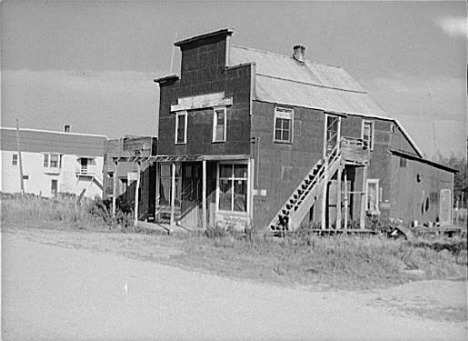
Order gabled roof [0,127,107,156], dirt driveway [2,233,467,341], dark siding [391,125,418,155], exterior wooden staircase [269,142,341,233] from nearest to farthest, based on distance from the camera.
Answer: dirt driveway [2,233,467,341]
dark siding [391,125,418,155]
gabled roof [0,127,107,156]
exterior wooden staircase [269,142,341,233]

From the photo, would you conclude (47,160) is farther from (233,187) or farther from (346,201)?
(346,201)

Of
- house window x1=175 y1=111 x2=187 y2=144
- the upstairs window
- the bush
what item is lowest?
the bush

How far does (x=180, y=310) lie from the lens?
7.11m

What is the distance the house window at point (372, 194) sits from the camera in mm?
13898

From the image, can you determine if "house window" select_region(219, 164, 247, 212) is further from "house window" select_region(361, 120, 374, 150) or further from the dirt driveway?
the dirt driveway

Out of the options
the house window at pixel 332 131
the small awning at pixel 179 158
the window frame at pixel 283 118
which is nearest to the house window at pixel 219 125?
the small awning at pixel 179 158

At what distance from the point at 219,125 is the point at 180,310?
1079 cm

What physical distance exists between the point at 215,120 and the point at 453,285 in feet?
35.2

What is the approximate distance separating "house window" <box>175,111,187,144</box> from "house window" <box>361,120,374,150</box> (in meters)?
5.05

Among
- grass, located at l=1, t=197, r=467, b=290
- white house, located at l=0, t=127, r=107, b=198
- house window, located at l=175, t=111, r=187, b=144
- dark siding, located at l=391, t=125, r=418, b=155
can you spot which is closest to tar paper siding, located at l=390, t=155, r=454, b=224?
dark siding, located at l=391, t=125, r=418, b=155

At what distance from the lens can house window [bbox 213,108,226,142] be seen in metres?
17.3

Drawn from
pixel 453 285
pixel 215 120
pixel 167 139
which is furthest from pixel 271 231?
pixel 453 285

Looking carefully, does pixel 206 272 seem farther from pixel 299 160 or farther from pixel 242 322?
pixel 299 160

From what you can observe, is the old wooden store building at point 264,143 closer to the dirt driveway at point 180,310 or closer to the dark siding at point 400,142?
the dark siding at point 400,142
